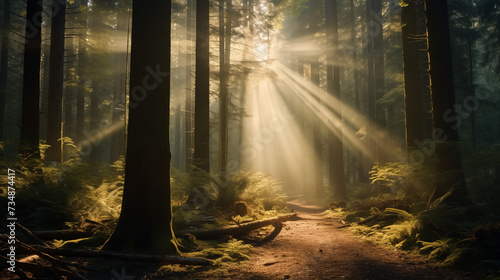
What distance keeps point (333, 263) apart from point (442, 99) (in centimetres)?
616

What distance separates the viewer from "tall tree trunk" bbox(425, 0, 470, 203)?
26.4 feet

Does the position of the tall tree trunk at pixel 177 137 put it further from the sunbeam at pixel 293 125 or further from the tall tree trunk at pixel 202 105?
the tall tree trunk at pixel 202 105

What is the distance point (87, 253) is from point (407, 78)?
11.6 meters

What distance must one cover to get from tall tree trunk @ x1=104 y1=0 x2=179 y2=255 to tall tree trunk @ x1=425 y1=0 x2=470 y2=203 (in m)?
7.38

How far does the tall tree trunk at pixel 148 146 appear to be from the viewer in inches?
201

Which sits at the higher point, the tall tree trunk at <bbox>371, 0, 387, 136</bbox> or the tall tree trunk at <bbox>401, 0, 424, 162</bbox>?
the tall tree trunk at <bbox>371, 0, 387, 136</bbox>

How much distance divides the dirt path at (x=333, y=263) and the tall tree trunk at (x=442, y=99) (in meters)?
3.45

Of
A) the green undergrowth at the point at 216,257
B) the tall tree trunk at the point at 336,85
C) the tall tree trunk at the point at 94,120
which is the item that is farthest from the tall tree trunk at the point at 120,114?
the green undergrowth at the point at 216,257

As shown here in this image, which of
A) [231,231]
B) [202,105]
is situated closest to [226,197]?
[231,231]

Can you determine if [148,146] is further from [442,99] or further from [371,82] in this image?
[371,82]

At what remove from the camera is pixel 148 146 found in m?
5.33

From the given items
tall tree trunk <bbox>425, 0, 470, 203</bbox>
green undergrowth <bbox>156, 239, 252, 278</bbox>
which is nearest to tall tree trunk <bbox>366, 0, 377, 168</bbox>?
tall tree trunk <bbox>425, 0, 470, 203</bbox>

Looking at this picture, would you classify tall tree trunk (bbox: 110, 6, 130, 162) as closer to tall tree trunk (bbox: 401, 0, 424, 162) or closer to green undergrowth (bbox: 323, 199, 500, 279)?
tall tree trunk (bbox: 401, 0, 424, 162)

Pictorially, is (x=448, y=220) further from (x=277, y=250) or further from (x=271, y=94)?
(x=271, y=94)
